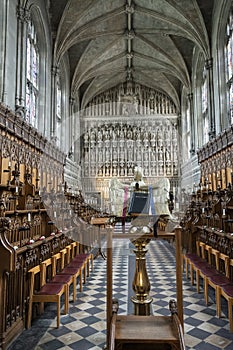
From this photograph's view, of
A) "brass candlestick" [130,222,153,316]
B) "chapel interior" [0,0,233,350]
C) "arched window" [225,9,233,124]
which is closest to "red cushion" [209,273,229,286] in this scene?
"chapel interior" [0,0,233,350]

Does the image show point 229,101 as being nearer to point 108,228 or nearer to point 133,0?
point 133,0

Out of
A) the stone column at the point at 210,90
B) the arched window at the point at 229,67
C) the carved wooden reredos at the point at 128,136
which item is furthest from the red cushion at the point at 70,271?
the carved wooden reredos at the point at 128,136

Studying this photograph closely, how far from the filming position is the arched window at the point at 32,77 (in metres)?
12.1

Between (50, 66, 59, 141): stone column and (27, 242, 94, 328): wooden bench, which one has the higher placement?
(50, 66, 59, 141): stone column

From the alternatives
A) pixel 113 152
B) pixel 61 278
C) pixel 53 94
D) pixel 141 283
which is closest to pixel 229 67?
pixel 53 94

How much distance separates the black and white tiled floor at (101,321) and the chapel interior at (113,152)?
0.10m

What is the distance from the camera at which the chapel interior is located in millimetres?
2844

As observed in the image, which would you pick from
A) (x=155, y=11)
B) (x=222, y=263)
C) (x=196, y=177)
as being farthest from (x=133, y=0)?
(x=222, y=263)

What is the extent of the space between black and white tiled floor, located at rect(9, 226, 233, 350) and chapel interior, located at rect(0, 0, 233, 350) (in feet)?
0.31

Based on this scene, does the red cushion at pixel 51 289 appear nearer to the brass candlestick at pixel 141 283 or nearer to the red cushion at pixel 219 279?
the brass candlestick at pixel 141 283

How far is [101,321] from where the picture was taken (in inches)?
169

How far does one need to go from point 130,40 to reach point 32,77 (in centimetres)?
791

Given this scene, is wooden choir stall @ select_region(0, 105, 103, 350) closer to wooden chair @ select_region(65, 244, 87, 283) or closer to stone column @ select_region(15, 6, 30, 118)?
wooden chair @ select_region(65, 244, 87, 283)

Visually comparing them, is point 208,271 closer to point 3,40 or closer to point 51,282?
point 51,282
